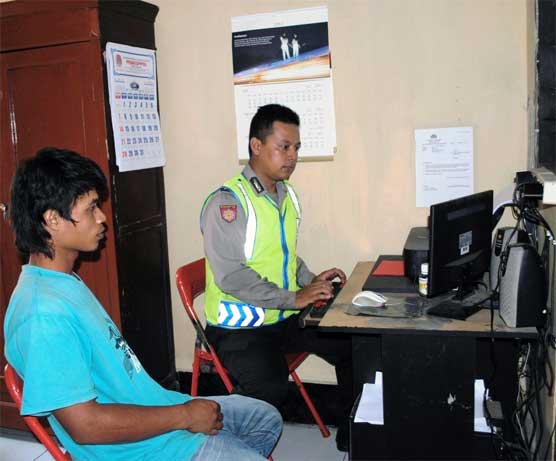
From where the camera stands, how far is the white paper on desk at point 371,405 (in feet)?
6.48

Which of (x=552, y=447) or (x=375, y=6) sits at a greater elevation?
Answer: (x=375, y=6)

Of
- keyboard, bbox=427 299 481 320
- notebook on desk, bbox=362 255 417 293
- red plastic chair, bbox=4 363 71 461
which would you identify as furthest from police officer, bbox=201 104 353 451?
red plastic chair, bbox=4 363 71 461

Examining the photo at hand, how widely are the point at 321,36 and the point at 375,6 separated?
27cm

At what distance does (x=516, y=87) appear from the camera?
245 cm

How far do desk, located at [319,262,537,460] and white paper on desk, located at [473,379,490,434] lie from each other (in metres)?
0.04

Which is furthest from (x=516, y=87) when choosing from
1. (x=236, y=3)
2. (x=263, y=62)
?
(x=236, y=3)

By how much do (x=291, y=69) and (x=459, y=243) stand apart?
48.3 inches

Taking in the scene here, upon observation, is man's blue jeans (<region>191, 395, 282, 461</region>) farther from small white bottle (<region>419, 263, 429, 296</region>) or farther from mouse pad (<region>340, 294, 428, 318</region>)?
small white bottle (<region>419, 263, 429, 296</region>)

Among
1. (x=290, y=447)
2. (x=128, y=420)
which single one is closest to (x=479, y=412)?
(x=290, y=447)

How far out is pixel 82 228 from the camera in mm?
1385

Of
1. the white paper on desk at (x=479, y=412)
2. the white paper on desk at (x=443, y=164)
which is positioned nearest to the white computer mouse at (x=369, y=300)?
the white paper on desk at (x=479, y=412)

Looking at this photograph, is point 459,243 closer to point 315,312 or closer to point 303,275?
point 315,312

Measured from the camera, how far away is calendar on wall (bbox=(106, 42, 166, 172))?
8.14ft

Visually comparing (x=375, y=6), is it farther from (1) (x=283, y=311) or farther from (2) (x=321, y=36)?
(1) (x=283, y=311)
